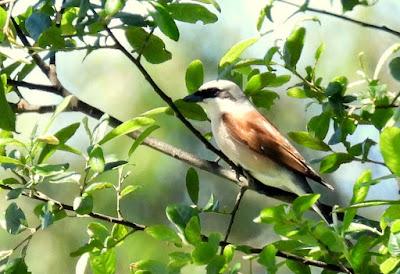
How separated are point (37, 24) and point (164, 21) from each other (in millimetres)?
293

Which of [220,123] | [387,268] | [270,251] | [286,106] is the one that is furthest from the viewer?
[286,106]

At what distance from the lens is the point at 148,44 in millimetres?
1841

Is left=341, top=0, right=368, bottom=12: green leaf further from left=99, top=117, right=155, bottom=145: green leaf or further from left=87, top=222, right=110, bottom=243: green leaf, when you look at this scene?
left=87, top=222, right=110, bottom=243: green leaf

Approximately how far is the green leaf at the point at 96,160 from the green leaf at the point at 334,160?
0.47 m

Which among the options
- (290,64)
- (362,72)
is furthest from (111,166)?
(362,72)

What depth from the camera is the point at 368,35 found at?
5.11 metres

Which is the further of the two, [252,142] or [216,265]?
[252,142]

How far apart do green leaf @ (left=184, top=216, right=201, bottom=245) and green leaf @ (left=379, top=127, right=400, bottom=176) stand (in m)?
0.39

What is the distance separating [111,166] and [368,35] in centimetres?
372

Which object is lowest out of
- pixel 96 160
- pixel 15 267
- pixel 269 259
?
pixel 15 267

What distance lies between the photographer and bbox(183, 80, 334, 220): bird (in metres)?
2.78

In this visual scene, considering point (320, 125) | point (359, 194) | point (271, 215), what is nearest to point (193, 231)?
point (271, 215)

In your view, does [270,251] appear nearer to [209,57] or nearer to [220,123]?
[220,123]

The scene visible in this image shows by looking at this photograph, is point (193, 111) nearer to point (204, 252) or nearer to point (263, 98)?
point (263, 98)
